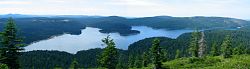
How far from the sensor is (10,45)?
39031 mm

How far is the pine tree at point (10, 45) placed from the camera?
3834 cm

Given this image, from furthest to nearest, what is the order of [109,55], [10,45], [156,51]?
[156,51], [109,55], [10,45]

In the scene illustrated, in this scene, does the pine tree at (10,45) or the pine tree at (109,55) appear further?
the pine tree at (109,55)

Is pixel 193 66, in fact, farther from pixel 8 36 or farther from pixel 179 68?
pixel 8 36

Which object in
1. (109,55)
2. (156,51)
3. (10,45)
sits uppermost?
(10,45)

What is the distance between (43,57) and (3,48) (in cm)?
16254

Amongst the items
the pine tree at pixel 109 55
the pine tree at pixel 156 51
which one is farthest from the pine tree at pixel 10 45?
the pine tree at pixel 156 51

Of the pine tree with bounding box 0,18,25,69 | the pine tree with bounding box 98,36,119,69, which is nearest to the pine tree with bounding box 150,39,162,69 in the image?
the pine tree with bounding box 98,36,119,69

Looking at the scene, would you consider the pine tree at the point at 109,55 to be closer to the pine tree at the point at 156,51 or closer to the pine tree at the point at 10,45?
the pine tree at the point at 156,51

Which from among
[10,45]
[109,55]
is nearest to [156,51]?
[109,55]

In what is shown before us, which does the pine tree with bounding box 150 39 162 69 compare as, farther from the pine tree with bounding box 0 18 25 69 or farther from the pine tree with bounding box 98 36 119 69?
the pine tree with bounding box 0 18 25 69

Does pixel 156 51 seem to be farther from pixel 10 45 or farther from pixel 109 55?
pixel 10 45

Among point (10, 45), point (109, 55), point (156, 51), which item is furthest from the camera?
point (156, 51)

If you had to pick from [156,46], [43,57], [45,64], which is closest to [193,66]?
[156,46]
